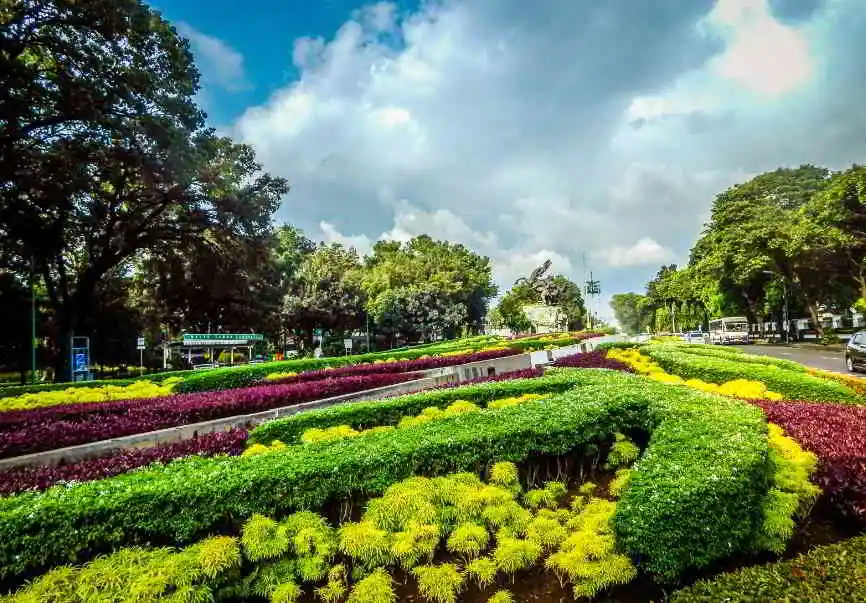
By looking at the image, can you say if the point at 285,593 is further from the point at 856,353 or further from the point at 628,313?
the point at 628,313

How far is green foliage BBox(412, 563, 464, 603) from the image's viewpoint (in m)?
3.22

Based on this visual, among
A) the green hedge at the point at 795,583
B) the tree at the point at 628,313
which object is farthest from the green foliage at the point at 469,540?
the tree at the point at 628,313

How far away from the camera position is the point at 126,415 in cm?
782

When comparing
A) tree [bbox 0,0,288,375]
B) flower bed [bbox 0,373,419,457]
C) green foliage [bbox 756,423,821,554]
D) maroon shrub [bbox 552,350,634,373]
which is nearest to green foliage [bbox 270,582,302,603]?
green foliage [bbox 756,423,821,554]

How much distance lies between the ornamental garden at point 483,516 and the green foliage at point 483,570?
2 cm

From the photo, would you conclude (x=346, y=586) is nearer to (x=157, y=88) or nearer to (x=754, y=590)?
(x=754, y=590)

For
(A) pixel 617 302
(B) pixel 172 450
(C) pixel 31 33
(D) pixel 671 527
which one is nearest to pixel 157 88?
(C) pixel 31 33

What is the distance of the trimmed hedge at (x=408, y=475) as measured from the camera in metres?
3.22

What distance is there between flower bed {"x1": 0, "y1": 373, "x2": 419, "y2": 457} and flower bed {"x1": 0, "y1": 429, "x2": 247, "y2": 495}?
89 centimetres

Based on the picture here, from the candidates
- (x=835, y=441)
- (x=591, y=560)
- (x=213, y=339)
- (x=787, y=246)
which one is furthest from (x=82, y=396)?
(x=787, y=246)

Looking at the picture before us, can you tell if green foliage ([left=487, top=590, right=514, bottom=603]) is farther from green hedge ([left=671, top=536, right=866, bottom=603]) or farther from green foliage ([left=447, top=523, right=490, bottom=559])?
green hedge ([left=671, top=536, right=866, bottom=603])

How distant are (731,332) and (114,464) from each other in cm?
4224

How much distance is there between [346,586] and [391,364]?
1209cm

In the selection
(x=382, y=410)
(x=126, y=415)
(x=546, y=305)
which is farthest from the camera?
(x=546, y=305)
